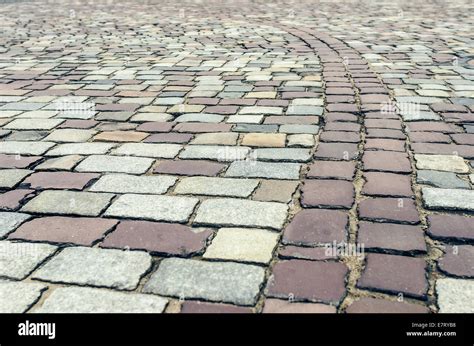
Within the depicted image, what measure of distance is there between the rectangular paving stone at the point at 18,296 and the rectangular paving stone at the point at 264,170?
1315 mm

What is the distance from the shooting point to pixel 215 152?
10.8 ft

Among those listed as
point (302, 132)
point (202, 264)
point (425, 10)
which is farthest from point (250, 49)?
point (425, 10)

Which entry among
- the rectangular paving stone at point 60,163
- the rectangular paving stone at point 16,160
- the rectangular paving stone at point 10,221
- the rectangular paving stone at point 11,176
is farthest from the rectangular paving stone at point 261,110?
the rectangular paving stone at point 10,221

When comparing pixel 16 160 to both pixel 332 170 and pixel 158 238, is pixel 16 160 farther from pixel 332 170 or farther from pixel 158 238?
pixel 332 170

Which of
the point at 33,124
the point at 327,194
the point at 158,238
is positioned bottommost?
the point at 33,124

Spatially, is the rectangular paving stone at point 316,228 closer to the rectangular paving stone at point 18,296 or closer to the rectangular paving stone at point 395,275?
the rectangular paving stone at point 395,275

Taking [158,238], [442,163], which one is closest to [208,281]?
[158,238]

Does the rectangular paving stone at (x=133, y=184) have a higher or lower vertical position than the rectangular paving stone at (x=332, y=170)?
lower

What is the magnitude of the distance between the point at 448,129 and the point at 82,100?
3179 mm

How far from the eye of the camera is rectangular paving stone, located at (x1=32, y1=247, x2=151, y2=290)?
6.55ft

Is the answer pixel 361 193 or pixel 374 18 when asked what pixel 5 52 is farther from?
pixel 374 18

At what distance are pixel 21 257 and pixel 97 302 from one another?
54 centimetres

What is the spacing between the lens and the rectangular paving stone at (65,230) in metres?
2.32

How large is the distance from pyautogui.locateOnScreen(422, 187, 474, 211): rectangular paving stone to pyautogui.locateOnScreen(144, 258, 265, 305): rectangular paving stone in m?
1.08
